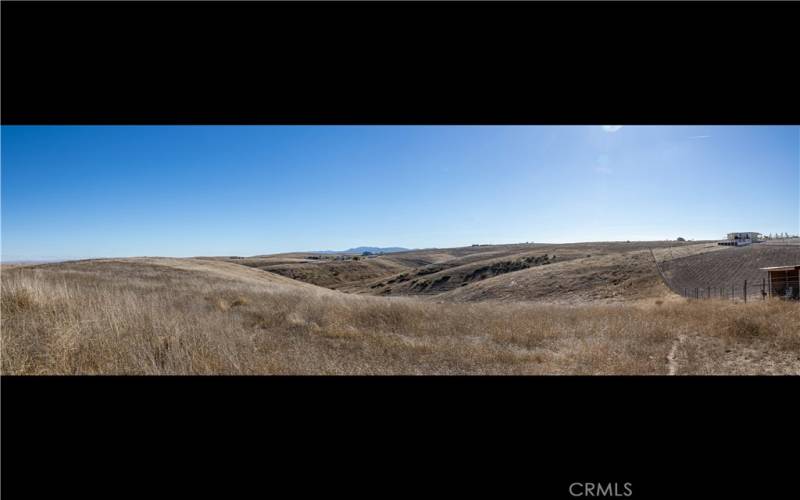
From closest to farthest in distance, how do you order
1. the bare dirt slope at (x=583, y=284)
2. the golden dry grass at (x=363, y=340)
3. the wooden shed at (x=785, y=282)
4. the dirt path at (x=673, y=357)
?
the golden dry grass at (x=363, y=340) → the dirt path at (x=673, y=357) → the wooden shed at (x=785, y=282) → the bare dirt slope at (x=583, y=284)

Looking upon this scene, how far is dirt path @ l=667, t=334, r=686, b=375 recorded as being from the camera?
385cm

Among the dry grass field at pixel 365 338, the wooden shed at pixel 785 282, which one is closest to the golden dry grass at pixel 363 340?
the dry grass field at pixel 365 338

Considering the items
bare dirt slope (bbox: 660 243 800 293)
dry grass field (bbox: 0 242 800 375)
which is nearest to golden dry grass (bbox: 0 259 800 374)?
dry grass field (bbox: 0 242 800 375)

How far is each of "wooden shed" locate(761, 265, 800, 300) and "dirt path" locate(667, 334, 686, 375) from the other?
37.9 feet

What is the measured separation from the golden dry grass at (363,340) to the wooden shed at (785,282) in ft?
27.0

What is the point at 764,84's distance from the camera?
156 cm

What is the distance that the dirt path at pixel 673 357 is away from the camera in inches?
152

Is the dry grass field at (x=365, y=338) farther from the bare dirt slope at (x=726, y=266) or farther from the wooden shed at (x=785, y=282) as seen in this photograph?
the bare dirt slope at (x=726, y=266)

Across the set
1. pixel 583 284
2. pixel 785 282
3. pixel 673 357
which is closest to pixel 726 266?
pixel 583 284
